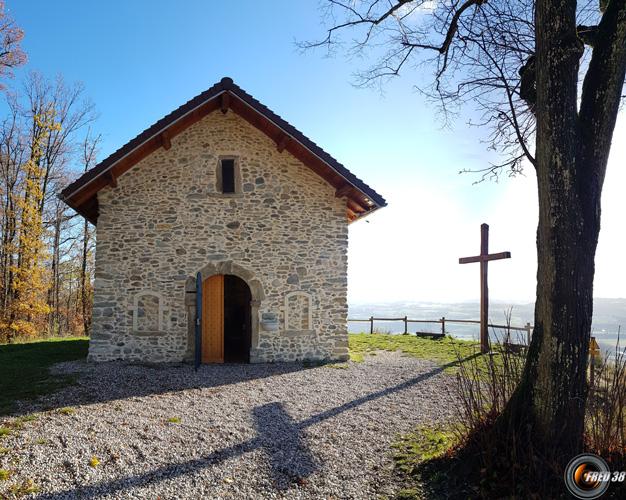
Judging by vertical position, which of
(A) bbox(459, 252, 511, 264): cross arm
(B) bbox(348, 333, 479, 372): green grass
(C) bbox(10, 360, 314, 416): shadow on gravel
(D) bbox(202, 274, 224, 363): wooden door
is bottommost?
(B) bbox(348, 333, 479, 372): green grass

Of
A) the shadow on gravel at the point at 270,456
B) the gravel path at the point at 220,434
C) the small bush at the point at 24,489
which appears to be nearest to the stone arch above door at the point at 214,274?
the gravel path at the point at 220,434

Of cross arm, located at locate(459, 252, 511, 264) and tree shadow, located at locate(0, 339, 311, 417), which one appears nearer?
tree shadow, located at locate(0, 339, 311, 417)

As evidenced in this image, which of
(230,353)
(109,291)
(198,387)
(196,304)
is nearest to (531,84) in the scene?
(198,387)

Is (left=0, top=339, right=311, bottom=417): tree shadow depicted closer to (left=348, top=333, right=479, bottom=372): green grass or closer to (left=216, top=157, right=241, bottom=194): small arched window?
(left=348, top=333, right=479, bottom=372): green grass

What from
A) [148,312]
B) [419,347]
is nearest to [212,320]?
[148,312]

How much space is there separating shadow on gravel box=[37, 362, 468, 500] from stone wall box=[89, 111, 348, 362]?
4012 millimetres

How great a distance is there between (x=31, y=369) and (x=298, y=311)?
5784 millimetres

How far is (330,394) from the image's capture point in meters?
7.34

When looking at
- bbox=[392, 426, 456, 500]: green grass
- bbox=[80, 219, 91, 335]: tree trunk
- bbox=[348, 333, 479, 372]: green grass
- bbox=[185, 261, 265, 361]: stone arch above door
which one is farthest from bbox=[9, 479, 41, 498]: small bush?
bbox=[80, 219, 91, 335]: tree trunk

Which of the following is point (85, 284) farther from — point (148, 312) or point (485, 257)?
point (485, 257)

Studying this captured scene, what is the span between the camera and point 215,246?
34.0 ft

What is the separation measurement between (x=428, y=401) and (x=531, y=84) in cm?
487

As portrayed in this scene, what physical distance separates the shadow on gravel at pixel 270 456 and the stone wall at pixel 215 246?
401cm

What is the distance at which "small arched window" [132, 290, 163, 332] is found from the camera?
10086 millimetres
